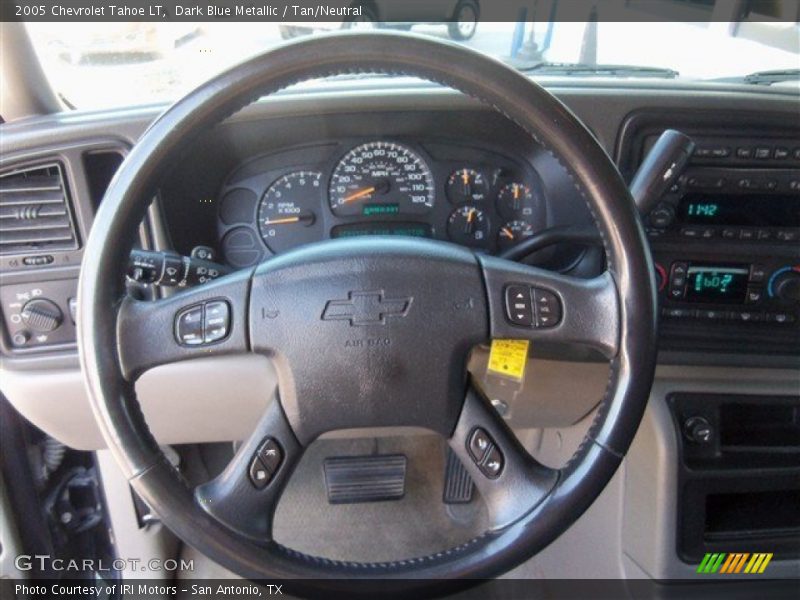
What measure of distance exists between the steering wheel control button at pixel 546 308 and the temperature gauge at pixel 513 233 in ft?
1.59

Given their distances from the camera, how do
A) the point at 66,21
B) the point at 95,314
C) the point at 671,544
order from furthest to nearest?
the point at 671,544
the point at 66,21
the point at 95,314

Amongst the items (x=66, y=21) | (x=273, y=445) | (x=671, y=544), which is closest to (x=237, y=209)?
(x=66, y=21)

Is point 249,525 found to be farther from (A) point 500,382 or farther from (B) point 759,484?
(B) point 759,484

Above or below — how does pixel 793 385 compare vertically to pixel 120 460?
below

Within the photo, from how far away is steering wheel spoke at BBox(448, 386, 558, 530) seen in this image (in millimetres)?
1021

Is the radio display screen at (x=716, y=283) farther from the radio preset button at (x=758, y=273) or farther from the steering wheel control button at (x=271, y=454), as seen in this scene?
the steering wheel control button at (x=271, y=454)

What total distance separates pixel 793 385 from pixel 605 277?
2.70 ft

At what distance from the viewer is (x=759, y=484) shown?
1591 mm

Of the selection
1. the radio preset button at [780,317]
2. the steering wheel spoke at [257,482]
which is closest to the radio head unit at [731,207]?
the radio preset button at [780,317]

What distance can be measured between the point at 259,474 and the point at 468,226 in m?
0.71

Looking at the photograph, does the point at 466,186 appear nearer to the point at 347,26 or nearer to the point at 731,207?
the point at 347,26

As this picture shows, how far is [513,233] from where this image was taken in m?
1.53

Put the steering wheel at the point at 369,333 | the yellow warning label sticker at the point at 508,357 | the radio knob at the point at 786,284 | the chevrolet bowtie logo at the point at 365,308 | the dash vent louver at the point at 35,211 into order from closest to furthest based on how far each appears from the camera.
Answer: the steering wheel at the point at 369,333
the chevrolet bowtie logo at the point at 365,308
the yellow warning label sticker at the point at 508,357
the dash vent louver at the point at 35,211
the radio knob at the point at 786,284

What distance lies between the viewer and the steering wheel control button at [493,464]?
3.43 ft
